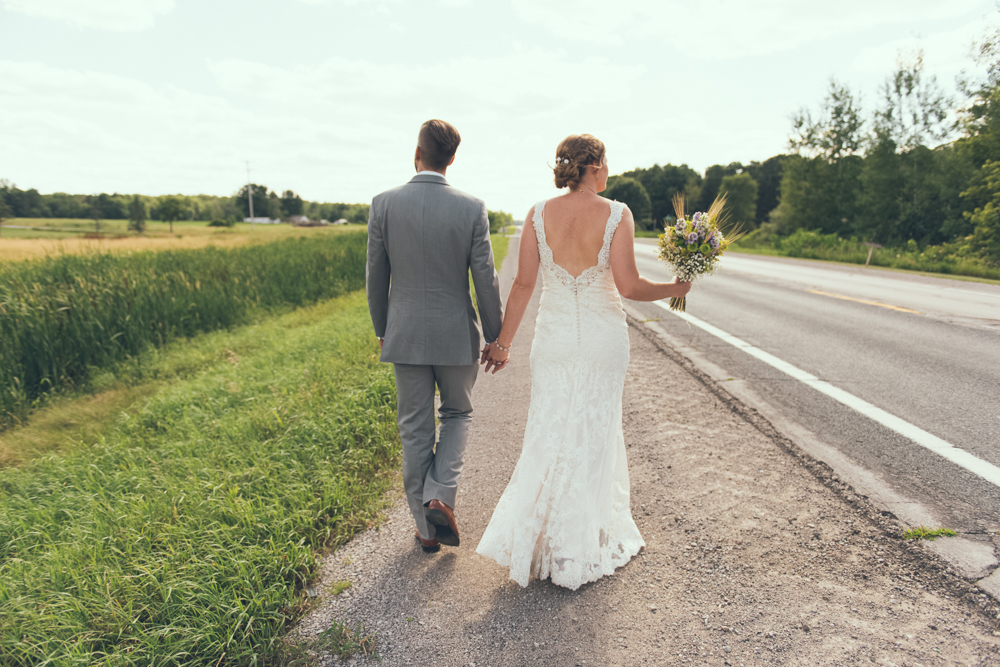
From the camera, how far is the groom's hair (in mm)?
2543

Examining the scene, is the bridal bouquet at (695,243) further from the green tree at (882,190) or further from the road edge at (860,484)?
the green tree at (882,190)

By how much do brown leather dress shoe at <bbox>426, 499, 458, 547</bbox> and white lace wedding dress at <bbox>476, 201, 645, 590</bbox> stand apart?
15 centimetres

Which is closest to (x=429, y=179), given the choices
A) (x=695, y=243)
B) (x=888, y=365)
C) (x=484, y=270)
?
(x=484, y=270)

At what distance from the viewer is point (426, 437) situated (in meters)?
2.65

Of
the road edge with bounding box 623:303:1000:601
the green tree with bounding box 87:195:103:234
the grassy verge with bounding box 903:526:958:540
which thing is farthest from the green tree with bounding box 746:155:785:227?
the green tree with bounding box 87:195:103:234

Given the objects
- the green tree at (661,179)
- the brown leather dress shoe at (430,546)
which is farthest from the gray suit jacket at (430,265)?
the green tree at (661,179)

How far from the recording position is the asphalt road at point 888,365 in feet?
10.4

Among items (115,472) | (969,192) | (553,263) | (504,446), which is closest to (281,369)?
(115,472)

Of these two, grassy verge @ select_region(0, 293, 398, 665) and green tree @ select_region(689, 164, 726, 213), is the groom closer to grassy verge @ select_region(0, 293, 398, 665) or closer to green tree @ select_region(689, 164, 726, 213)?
grassy verge @ select_region(0, 293, 398, 665)

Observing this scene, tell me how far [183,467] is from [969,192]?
96.7ft

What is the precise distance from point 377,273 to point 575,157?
1181mm

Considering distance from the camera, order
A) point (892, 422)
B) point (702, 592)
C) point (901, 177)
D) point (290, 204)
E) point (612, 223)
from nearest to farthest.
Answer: point (702, 592) → point (612, 223) → point (892, 422) → point (901, 177) → point (290, 204)

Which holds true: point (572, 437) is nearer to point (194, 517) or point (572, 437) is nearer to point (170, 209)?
point (194, 517)

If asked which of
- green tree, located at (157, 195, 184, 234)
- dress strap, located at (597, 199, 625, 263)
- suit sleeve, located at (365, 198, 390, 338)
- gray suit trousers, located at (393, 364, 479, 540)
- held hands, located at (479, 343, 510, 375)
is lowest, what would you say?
gray suit trousers, located at (393, 364, 479, 540)
